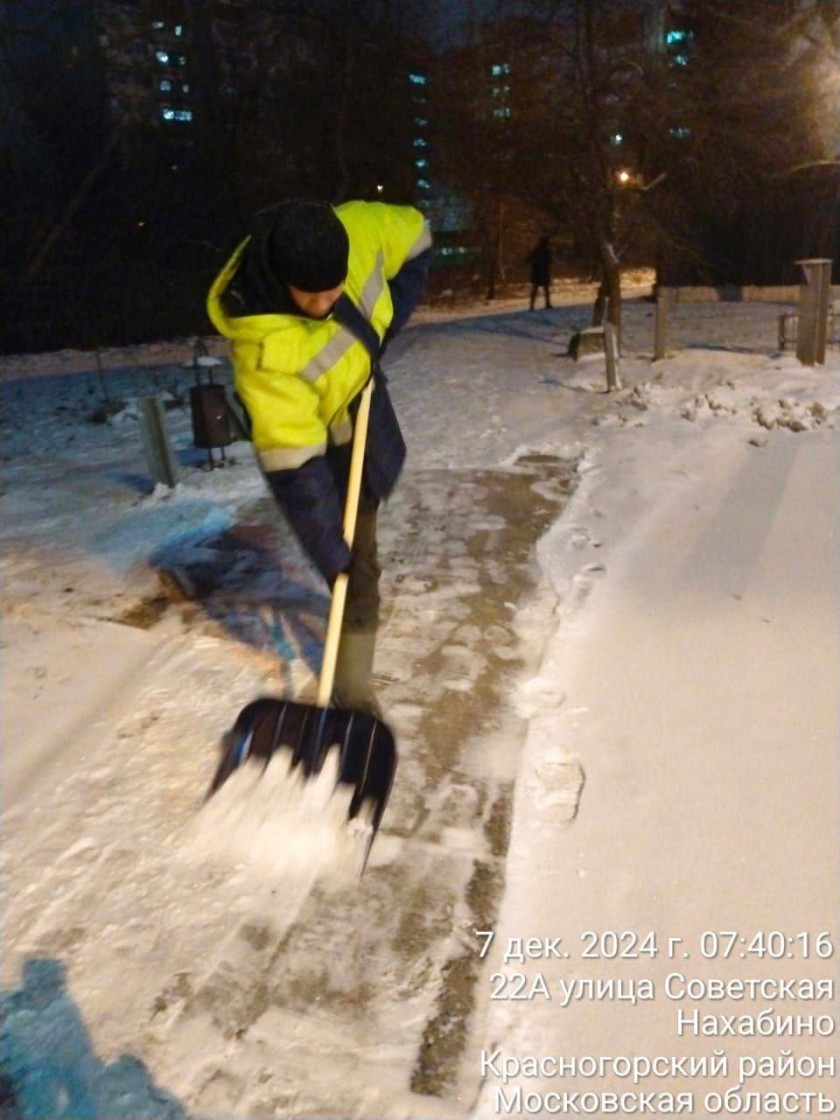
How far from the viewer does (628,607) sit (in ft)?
12.8

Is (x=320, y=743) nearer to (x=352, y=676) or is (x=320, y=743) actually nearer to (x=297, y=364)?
(x=352, y=676)

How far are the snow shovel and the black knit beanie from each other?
3.99 ft

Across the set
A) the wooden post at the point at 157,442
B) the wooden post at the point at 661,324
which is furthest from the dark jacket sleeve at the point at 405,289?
the wooden post at the point at 661,324

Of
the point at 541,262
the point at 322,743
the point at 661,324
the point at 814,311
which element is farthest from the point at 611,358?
the point at 541,262

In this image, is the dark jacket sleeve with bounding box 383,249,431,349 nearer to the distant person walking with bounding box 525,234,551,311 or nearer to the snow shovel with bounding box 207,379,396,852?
the snow shovel with bounding box 207,379,396,852

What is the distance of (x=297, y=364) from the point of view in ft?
7.79

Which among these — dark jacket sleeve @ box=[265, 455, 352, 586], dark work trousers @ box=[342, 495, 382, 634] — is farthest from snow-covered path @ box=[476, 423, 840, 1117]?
dark jacket sleeve @ box=[265, 455, 352, 586]

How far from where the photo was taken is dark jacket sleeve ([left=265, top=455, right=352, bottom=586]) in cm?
251

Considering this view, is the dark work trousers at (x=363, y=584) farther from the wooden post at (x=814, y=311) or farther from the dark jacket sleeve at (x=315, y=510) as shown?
the wooden post at (x=814, y=311)

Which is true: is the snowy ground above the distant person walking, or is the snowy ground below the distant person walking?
below

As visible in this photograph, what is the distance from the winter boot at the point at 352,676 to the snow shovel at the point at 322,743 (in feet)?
1.03

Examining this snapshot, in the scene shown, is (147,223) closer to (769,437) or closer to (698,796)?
(769,437)

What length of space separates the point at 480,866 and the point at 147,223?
24.0 metres

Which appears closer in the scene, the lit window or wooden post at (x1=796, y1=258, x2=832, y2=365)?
wooden post at (x1=796, y1=258, x2=832, y2=365)
